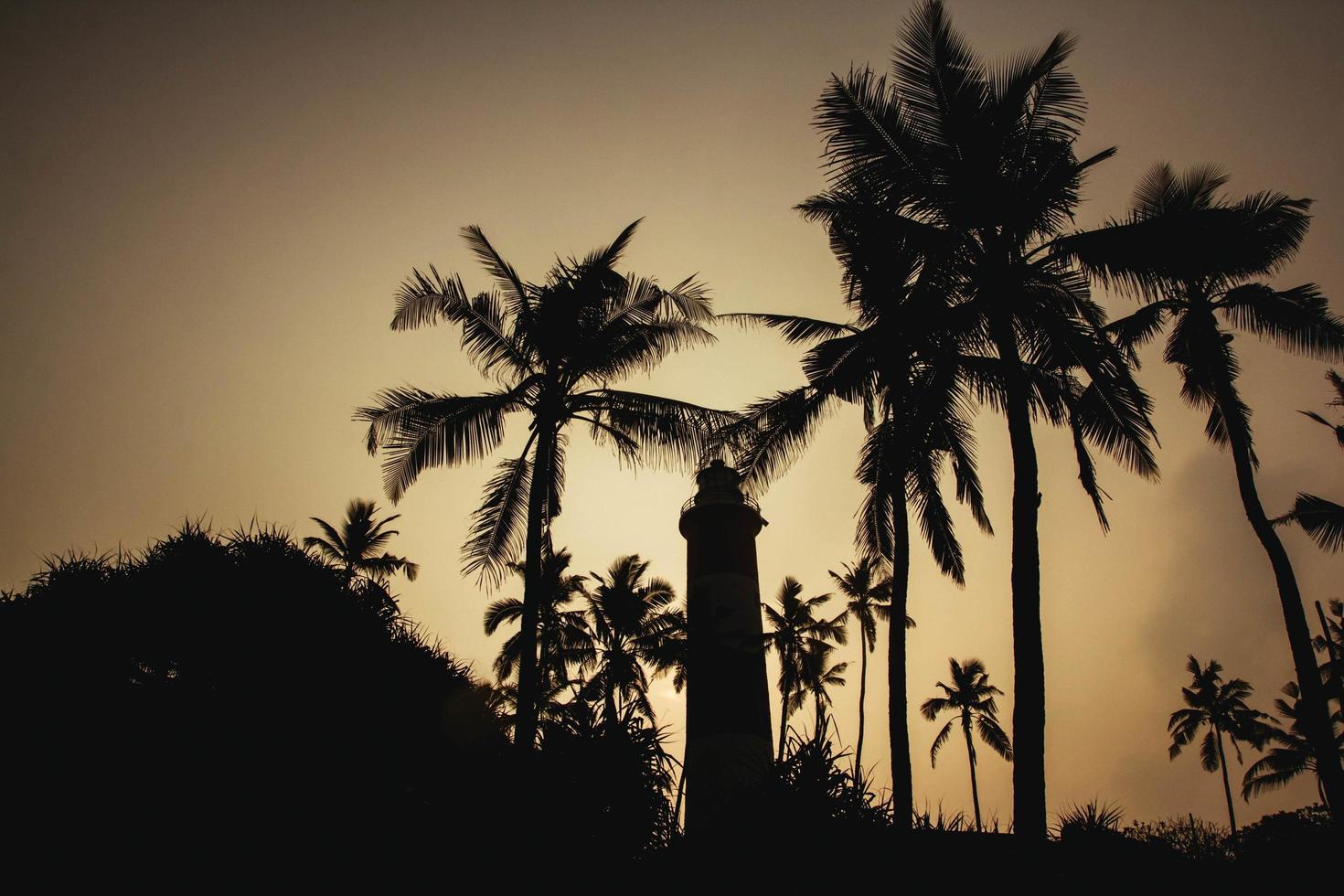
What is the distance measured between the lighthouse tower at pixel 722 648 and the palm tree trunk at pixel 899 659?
6.86 metres

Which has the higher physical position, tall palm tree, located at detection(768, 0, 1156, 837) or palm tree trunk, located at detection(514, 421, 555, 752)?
tall palm tree, located at detection(768, 0, 1156, 837)

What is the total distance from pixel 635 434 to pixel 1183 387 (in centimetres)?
1296

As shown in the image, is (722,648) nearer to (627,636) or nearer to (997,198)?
(627,636)

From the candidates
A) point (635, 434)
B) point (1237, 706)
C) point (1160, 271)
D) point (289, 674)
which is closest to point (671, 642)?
point (635, 434)

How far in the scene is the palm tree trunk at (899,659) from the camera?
14.4 m

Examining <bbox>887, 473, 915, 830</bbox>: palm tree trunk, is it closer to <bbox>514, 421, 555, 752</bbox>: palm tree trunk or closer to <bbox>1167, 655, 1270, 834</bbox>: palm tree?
<bbox>514, 421, 555, 752</bbox>: palm tree trunk

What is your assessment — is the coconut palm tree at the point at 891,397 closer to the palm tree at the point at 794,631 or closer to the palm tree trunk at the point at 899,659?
the palm tree trunk at the point at 899,659

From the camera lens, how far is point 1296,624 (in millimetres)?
14961

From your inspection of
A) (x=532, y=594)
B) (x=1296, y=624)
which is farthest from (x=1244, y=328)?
(x=532, y=594)

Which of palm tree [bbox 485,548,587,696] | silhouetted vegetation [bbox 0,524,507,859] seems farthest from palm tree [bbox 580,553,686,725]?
silhouetted vegetation [bbox 0,524,507,859]

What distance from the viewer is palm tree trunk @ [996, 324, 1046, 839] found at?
9151 mm

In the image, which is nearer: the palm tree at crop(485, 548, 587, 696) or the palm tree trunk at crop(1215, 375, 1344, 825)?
the palm tree trunk at crop(1215, 375, 1344, 825)

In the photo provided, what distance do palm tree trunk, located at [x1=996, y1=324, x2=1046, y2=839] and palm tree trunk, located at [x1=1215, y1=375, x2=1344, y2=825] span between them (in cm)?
764

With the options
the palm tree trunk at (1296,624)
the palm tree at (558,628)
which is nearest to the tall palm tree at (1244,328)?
the palm tree trunk at (1296,624)
